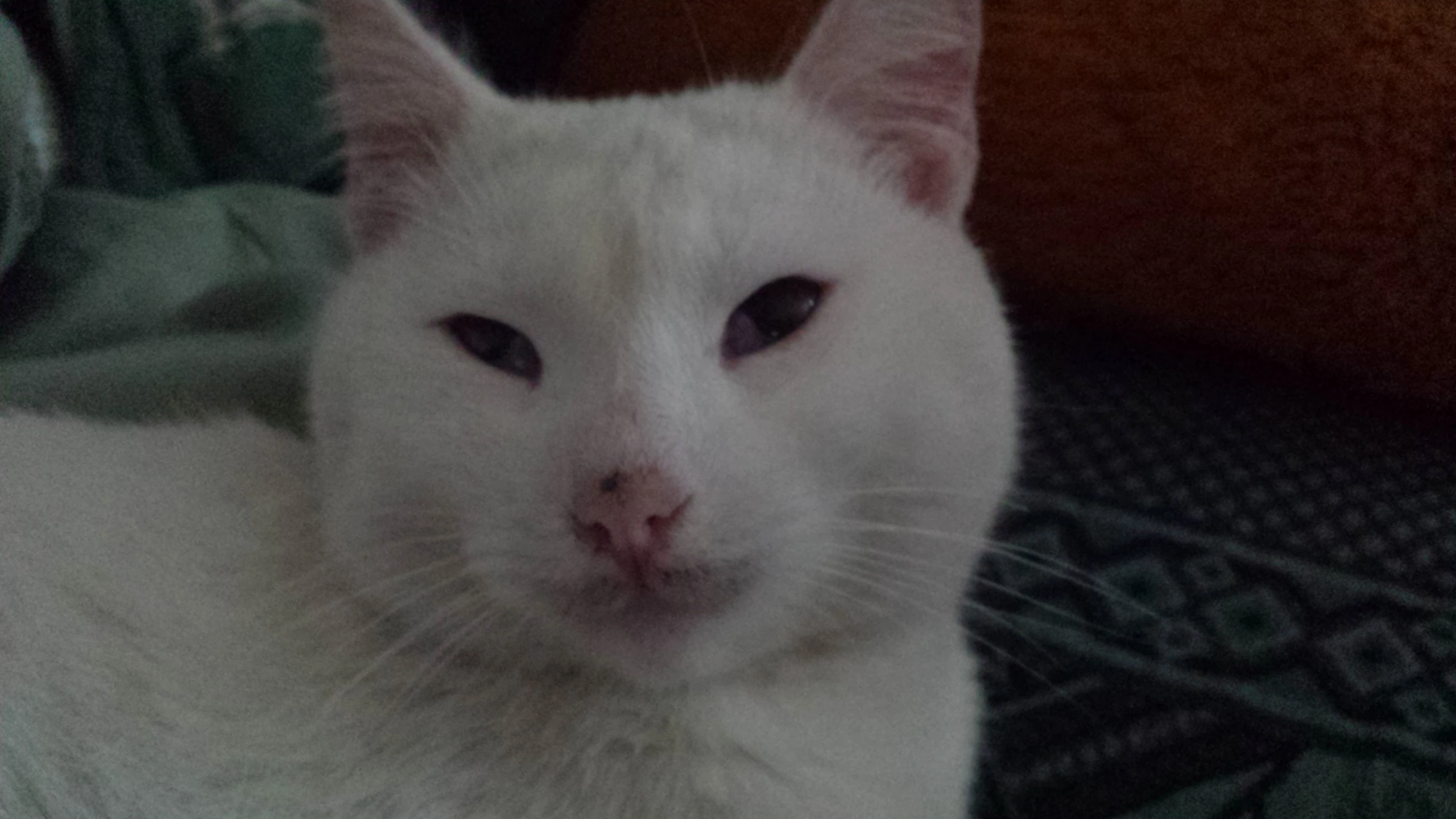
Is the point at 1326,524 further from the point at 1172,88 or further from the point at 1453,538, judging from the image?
the point at 1172,88

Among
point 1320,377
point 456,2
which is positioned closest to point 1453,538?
point 1320,377

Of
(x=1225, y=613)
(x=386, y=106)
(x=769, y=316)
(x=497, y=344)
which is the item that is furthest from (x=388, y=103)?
(x=1225, y=613)

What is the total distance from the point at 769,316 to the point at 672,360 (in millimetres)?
85

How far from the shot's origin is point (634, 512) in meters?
0.55

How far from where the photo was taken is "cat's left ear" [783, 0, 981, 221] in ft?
2.46

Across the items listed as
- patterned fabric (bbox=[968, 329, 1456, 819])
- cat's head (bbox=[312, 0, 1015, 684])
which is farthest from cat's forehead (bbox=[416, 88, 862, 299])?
patterned fabric (bbox=[968, 329, 1456, 819])

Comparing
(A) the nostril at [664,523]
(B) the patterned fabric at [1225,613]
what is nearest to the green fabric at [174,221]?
(A) the nostril at [664,523]

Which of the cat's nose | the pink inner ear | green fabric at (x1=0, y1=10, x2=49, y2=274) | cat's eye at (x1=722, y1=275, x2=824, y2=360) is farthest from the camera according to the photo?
green fabric at (x1=0, y1=10, x2=49, y2=274)

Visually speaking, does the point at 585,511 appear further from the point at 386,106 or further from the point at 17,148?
the point at 17,148

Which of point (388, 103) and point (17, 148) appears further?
point (17, 148)

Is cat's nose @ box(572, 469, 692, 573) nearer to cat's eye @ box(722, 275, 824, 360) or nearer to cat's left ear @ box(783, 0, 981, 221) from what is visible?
cat's eye @ box(722, 275, 824, 360)

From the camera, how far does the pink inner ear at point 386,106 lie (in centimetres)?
76

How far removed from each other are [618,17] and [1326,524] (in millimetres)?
957

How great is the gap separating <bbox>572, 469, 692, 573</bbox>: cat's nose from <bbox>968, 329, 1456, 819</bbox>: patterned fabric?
276mm
